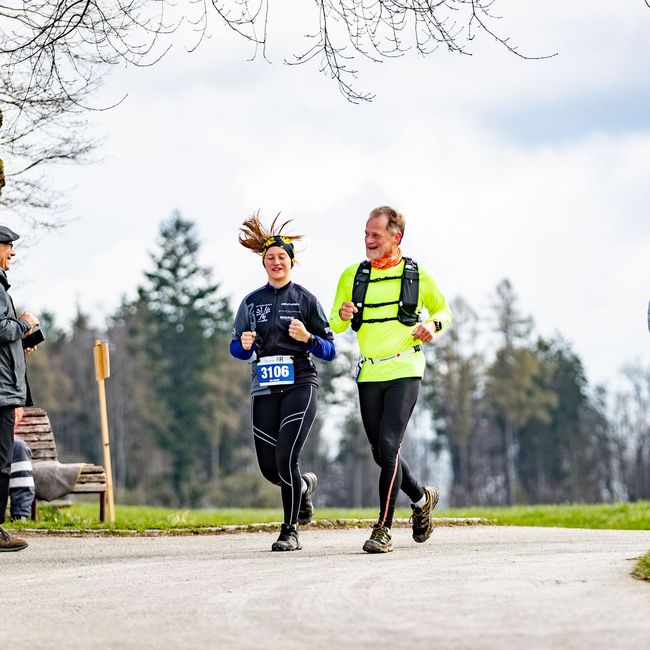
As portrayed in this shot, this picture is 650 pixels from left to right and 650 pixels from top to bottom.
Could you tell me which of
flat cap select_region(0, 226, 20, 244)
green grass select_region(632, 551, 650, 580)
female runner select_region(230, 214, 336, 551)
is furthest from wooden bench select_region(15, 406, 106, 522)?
green grass select_region(632, 551, 650, 580)

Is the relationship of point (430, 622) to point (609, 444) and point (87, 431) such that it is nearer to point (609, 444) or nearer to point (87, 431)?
point (87, 431)

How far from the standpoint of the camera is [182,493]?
7094cm

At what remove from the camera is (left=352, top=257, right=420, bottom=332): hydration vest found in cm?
965

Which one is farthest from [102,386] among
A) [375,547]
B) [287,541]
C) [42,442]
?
[375,547]

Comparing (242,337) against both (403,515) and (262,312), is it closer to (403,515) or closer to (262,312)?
(262,312)

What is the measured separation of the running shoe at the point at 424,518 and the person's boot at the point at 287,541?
3.26 ft

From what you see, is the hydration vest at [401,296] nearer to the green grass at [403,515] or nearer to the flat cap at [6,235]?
the flat cap at [6,235]

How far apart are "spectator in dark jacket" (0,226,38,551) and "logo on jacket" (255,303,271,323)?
2.00 meters

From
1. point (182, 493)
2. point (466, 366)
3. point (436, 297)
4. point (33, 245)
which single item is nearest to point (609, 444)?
point (466, 366)

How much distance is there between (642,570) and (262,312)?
396 cm

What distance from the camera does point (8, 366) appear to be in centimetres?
1026

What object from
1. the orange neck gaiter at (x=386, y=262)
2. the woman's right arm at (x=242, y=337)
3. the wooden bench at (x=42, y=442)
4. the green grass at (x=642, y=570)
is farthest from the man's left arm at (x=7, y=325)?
the wooden bench at (x=42, y=442)

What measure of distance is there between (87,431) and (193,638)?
2871 inches

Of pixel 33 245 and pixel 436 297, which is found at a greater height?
pixel 33 245
